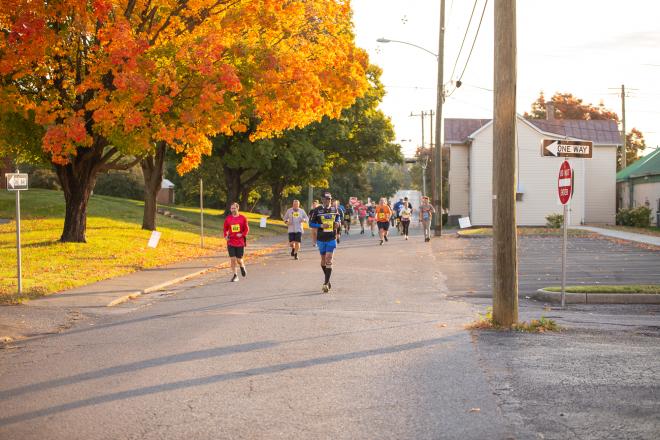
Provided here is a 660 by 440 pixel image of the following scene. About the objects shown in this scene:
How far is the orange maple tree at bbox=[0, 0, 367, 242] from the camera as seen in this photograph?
18000 mm

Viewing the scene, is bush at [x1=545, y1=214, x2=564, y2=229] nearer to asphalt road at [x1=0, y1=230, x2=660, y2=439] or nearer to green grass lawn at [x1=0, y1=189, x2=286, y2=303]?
green grass lawn at [x1=0, y1=189, x2=286, y2=303]

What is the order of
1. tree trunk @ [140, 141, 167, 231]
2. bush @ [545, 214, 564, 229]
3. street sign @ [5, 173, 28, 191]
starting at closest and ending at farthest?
street sign @ [5, 173, 28, 191] → tree trunk @ [140, 141, 167, 231] → bush @ [545, 214, 564, 229]

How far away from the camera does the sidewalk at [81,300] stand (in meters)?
10.9

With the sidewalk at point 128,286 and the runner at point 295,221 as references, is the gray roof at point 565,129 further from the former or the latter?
the sidewalk at point 128,286

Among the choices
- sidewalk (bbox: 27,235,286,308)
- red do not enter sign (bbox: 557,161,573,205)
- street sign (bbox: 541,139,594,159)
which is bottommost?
sidewalk (bbox: 27,235,286,308)

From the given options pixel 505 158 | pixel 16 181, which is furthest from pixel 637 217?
pixel 16 181

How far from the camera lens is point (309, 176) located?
46.9 m

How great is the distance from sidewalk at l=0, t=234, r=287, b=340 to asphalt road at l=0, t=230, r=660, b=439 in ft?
1.48

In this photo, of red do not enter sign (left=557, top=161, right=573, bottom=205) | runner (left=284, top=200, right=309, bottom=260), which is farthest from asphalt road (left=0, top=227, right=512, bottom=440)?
runner (left=284, top=200, right=309, bottom=260)

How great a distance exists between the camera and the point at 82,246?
22.7m

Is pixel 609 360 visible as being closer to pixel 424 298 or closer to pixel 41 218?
pixel 424 298

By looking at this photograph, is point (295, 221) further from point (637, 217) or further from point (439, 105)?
point (637, 217)

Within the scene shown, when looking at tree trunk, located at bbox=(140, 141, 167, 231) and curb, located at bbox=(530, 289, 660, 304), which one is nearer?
curb, located at bbox=(530, 289, 660, 304)

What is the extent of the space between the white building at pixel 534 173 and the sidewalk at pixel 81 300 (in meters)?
31.5
